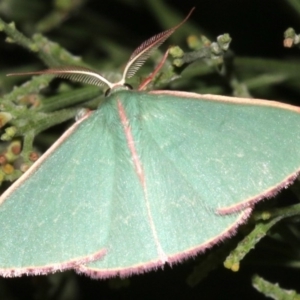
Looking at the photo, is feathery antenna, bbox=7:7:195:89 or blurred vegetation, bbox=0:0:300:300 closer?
feathery antenna, bbox=7:7:195:89

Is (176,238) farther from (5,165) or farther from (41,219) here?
(5,165)

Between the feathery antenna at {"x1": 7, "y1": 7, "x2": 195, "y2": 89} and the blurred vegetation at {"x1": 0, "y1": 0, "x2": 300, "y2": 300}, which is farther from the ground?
the feathery antenna at {"x1": 7, "y1": 7, "x2": 195, "y2": 89}

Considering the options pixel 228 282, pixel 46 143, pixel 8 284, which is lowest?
pixel 8 284

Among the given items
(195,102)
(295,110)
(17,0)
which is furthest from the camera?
(17,0)

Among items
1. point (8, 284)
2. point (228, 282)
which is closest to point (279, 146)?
point (228, 282)

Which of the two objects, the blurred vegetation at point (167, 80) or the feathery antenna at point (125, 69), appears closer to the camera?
the feathery antenna at point (125, 69)

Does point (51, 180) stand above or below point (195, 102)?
below

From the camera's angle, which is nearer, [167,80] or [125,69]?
[125,69]

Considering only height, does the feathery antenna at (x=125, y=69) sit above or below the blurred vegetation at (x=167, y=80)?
above
